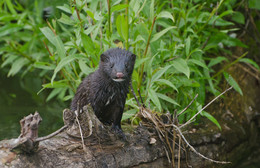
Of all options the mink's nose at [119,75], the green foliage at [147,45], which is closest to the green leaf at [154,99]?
the green foliage at [147,45]

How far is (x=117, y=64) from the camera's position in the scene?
10.3ft

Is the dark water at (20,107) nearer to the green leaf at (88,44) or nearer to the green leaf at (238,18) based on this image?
the green leaf at (88,44)

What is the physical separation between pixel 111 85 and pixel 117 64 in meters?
0.25

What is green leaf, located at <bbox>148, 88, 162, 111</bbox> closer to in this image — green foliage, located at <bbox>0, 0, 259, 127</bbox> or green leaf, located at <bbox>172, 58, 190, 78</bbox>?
green foliage, located at <bbox>0, 0, 259, 127</bbox>

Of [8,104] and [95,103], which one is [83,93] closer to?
[95,103]

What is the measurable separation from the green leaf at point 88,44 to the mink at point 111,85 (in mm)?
227

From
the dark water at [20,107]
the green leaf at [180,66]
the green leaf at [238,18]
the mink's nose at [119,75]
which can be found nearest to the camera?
the mink's nose at [119,75]

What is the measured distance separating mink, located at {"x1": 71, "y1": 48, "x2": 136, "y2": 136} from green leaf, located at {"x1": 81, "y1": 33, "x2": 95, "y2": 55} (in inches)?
8.9

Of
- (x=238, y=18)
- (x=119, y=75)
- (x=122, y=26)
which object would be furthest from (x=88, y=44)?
(x=238, y=18)

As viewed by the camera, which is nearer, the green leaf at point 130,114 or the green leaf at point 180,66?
the green leaf at point 180,66

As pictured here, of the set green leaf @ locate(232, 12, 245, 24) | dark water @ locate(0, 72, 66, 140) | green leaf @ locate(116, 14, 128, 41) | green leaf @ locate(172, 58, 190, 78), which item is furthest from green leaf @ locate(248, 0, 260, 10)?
dark water @ locate(0, 72, 66, 140)

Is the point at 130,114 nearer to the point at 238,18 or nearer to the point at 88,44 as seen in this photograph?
the point at 88,44

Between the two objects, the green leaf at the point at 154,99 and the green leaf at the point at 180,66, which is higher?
the green leaf at the point at 180,66

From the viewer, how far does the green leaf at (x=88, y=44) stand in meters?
3.35
